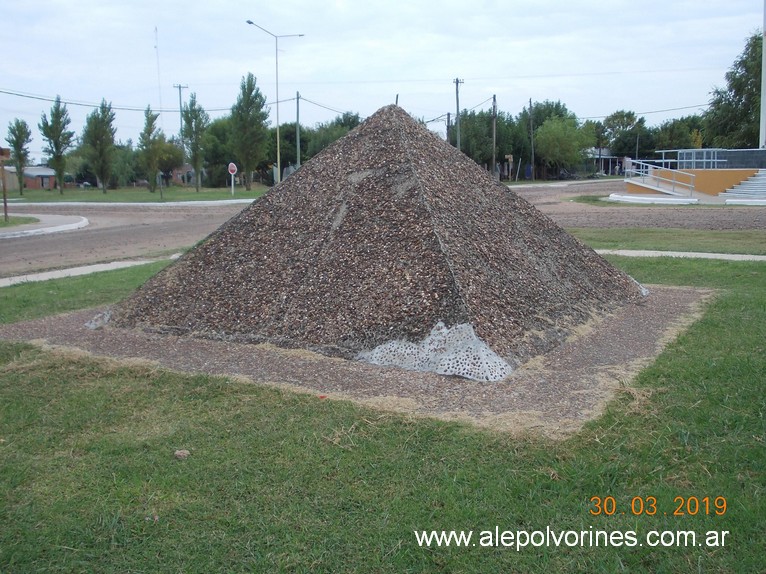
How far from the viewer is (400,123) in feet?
29.3

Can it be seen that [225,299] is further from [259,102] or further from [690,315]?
[259,102]

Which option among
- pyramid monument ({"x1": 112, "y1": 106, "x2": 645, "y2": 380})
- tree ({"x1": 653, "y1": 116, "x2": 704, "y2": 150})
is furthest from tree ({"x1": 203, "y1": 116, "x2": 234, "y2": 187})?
pyramid monument ({"x1": 112, "y1": 106, "x2": 645, "y2": 380})

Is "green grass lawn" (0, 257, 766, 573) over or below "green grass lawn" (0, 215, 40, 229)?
below

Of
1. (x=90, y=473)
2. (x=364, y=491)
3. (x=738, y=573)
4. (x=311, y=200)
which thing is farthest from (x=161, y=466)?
(x=311, y=200)

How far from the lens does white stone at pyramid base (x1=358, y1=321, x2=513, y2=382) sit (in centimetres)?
583

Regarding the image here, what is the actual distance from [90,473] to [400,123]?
19.3 feet

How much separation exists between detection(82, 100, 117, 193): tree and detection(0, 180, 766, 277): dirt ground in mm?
24837

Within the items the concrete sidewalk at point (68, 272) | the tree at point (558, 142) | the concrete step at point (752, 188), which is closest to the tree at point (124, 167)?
the tree at point (558, 142)

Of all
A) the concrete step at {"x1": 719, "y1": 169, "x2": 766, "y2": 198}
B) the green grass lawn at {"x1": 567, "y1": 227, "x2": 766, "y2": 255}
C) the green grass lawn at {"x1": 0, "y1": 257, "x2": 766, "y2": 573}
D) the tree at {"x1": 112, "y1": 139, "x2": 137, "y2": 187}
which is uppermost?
the tree at {"x1": 112, "y1": 139, "x2": 137, "y2": 187}

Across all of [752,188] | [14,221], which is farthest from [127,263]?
[752,188]

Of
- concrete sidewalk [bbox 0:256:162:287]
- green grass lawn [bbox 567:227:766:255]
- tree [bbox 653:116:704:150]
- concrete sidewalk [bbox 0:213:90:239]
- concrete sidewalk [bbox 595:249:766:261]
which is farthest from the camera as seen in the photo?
tree [bbox 653:116:704:150]

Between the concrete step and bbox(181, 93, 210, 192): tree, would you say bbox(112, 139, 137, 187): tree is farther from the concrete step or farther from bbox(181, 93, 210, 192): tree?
the concrete step

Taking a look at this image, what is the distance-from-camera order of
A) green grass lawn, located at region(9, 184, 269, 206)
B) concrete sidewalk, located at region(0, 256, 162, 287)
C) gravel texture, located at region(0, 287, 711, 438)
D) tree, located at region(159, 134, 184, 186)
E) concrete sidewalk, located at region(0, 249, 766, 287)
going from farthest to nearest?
1. tree, located at region(159, 134, 184, 186)
2. green grass lawn, located at region(9, 184, 269, 206)
3. concrete sidewalk, located at region(0, 249, 766, 287)
4. concrete sidewalk, located at region(0, 256, 162, 287)
5. gravel texture, located at region(0, 287, 711, 438)

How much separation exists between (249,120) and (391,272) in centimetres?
4375
